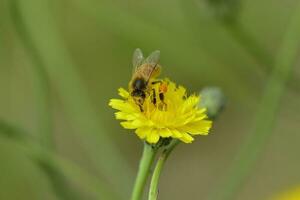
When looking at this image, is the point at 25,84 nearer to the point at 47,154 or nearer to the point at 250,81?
the point at 250,81

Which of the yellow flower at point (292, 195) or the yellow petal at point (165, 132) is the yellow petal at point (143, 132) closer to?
the yellow petal at point (165, 132)

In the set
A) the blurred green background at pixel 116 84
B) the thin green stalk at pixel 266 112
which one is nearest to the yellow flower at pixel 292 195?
the thin green stalk at pixel 266 112

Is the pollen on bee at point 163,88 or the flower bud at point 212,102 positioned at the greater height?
the flower bud at point 212,102

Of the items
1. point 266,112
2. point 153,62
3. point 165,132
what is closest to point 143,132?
Answer: point 165,132

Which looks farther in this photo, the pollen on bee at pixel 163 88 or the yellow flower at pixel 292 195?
the yellow flower at pixel 292 195

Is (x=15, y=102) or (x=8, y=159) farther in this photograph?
(x=15, y=102)

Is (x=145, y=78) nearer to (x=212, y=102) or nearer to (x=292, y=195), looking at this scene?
(x=212, y=102)

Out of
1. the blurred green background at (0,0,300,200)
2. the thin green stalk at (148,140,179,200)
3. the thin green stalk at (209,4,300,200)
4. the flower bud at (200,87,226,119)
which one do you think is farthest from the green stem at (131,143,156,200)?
the thin green stalk at (209,4,300,200)

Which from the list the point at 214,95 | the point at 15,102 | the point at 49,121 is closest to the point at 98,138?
the point at 49,121
